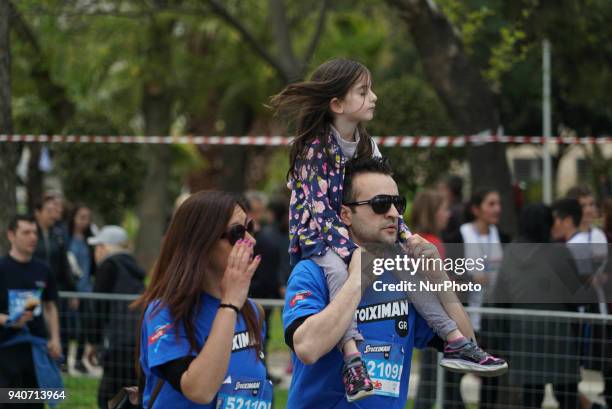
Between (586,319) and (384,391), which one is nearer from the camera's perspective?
(384,391)

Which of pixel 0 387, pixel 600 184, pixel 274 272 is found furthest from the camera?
pixel 600 184

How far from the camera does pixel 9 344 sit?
749cm

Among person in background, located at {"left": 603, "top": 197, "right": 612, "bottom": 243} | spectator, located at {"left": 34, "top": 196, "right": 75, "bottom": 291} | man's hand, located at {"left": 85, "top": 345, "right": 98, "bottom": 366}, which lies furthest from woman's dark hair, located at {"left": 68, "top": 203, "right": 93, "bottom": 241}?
person in background, located at {"left": 603, "top": 197, "right": 612, "bottom": 243}

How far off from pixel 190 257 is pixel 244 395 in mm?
514

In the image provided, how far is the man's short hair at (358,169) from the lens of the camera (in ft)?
13.0

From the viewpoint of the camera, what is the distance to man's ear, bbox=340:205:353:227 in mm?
3958

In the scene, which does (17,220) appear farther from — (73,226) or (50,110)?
(50,110)

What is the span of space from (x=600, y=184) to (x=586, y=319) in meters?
10.1

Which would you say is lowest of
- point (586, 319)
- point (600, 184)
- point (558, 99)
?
point (586, 319)

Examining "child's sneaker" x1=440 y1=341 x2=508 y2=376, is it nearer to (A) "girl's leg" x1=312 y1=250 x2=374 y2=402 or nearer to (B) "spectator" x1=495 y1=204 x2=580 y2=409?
(A) "girl's leg" x1=312 y1=250 x2=374 y2=402

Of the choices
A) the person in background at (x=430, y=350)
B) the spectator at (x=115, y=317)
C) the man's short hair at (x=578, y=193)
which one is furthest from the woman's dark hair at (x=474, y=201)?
the spectator at (x=115, y=317)

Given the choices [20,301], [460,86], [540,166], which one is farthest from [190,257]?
[540,166]

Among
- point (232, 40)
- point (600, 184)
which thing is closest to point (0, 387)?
point (600, 184)

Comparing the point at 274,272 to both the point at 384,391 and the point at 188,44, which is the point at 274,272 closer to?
the point at 384,391
